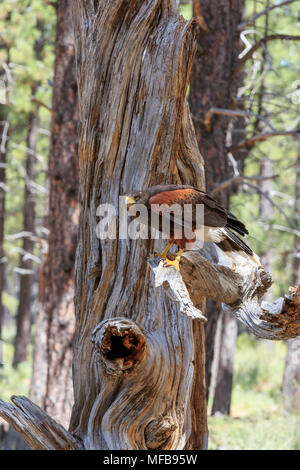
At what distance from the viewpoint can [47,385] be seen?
26.3ft

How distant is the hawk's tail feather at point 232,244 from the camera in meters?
3.78

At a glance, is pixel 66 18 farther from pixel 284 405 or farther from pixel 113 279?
pixel 284 405

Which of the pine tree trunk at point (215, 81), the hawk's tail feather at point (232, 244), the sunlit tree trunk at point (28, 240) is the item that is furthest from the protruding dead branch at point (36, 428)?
the sunlit tree trunk at point (28, 240)

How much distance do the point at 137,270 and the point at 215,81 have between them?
13.0ft

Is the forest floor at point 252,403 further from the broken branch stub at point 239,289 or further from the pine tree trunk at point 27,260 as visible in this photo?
the broken branch stub at point 239,289

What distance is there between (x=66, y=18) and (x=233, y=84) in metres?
3.00

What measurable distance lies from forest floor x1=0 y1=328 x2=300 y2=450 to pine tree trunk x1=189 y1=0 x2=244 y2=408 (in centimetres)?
167

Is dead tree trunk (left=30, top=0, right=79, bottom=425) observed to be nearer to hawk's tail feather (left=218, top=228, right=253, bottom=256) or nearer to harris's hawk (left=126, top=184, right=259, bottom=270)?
hawk's tail feather (left=218, top=228, right=253, bottom=256)

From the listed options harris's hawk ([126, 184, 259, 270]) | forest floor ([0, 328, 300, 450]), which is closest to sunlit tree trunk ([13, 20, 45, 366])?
forest floor ([0, 328, 300, 450])

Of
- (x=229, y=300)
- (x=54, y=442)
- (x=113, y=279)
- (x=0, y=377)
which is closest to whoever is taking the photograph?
(x=54, y=442)

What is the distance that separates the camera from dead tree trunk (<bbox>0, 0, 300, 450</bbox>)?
369 centimetres

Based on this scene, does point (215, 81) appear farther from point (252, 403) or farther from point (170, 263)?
point (252, 403)
